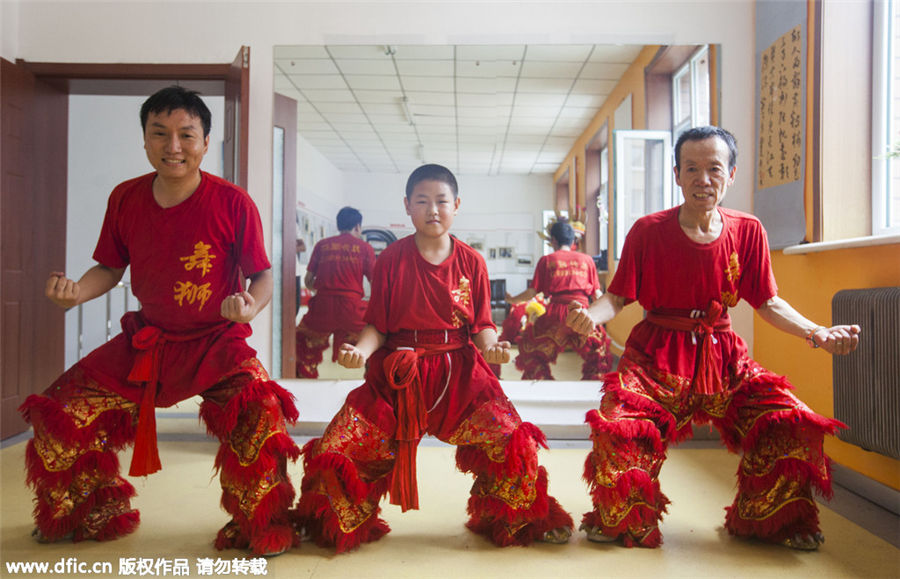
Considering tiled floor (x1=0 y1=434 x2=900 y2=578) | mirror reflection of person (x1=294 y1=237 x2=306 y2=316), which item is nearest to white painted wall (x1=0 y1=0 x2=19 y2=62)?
mirror reflection of person (x1=294 y1=237 x2=306 y2=316)

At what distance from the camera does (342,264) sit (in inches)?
137

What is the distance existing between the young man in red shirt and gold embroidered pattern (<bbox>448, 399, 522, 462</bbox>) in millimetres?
548

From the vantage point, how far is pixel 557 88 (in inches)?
142

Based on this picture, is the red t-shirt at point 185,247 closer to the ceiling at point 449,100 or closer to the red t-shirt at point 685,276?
the red t-shirt at point 685,276

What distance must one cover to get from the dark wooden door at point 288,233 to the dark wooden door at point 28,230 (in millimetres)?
1381

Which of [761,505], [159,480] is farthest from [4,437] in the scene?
[761,505]

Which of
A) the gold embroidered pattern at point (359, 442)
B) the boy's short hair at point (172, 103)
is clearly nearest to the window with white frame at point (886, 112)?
the gold embroidered pattern at point (359, 442)

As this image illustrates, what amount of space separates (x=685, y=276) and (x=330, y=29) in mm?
2579

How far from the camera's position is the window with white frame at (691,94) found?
361cm

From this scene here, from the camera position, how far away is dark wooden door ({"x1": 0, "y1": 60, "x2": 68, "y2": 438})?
327 centimetres

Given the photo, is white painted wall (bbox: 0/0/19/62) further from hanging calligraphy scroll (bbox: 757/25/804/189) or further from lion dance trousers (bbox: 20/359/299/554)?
hanging calligraphy scroll (bbox: 757/25/804/189)

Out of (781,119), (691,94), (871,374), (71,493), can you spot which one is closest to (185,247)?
(71,493)

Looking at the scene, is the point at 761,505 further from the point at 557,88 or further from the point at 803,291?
the point at 557,88

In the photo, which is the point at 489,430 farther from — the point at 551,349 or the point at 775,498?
the point at 551,349
